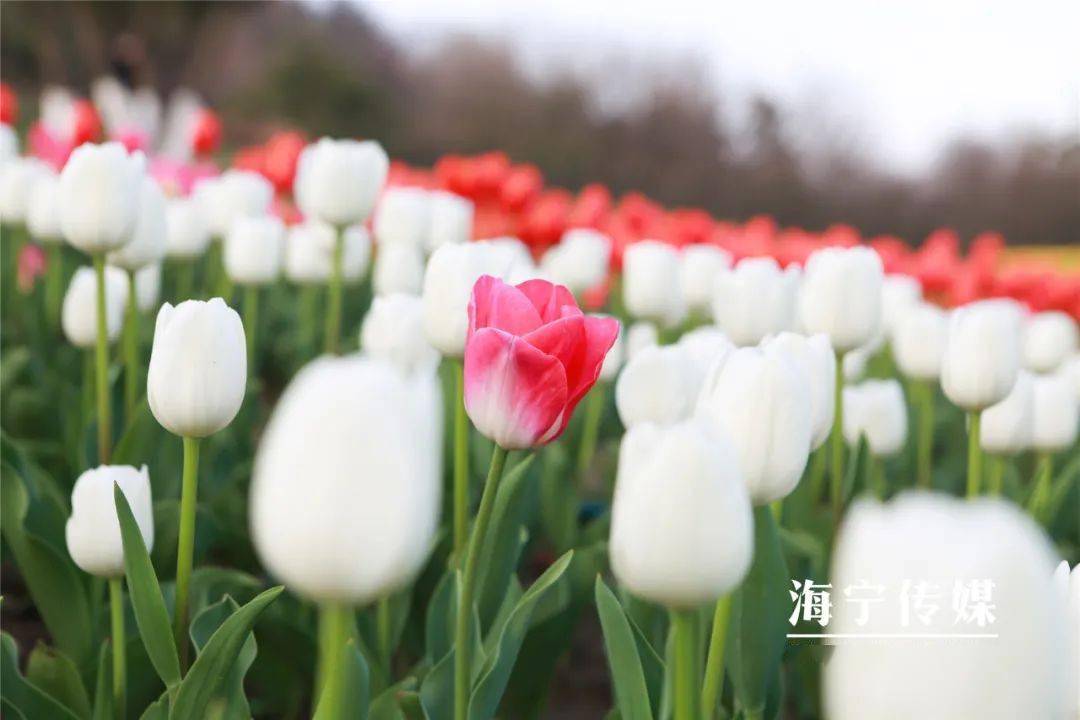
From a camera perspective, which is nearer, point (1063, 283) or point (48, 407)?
point (48, 407)

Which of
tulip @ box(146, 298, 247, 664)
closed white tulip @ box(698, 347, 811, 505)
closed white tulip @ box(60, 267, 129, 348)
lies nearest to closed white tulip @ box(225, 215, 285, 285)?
closed white tulip @ box(60, 267, 129, 348)

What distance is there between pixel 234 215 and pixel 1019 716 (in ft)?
5.78

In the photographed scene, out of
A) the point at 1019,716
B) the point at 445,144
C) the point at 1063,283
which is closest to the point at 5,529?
the point at 1019,716

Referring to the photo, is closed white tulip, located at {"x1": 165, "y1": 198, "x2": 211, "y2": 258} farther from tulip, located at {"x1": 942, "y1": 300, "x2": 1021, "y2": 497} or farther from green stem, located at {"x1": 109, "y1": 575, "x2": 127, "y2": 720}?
tulip, located at {"x1": 942, "y1": 300, "x2": 1021, "y2": 497}

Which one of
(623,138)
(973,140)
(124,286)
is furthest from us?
(623,138)

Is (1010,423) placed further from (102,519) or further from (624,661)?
(102,519)

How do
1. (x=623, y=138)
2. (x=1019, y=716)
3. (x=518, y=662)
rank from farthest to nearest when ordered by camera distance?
(x=623, y=138) < (x=518, y=662) < (x=1019, y=716)

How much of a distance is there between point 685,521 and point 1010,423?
3.02ft

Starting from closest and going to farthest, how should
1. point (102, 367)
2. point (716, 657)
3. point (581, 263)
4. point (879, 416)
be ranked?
point (716, 657), point (102, 367), point (879, 416), point (581, 263)

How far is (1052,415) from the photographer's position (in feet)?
4.66

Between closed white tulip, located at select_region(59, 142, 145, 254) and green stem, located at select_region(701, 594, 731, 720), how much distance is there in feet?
2.43

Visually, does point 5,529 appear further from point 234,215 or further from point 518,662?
point 234,215

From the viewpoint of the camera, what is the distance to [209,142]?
3.49m

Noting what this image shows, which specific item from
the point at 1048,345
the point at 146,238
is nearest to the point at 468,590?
the point at 146,238
